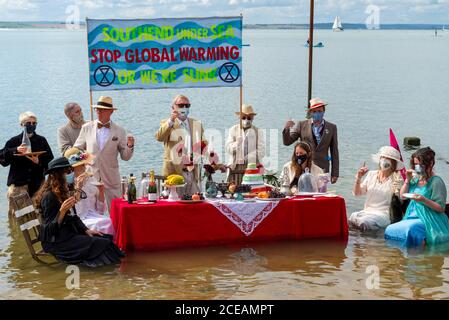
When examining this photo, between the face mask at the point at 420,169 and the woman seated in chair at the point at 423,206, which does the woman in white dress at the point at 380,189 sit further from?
the face mask at the point at 420,169

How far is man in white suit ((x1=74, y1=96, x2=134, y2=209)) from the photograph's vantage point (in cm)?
1061

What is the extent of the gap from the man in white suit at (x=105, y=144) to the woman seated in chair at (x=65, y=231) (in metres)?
1.22

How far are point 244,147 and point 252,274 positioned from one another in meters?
2.73

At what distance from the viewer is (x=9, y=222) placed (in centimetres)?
1234

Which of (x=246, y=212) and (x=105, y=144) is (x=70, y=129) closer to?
(x=105, y=144)

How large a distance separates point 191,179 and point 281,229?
4.40ft

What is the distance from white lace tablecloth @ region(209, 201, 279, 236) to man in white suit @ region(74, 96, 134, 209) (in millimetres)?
1465

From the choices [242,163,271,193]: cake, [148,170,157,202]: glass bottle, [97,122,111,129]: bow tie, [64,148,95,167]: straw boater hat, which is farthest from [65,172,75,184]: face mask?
[242,163,271,193]: cake

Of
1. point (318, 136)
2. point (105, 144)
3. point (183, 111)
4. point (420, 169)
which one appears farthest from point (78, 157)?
point (420, 169)

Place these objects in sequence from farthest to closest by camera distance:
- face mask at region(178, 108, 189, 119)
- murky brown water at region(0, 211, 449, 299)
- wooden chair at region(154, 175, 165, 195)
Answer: face mask at region(178, 108, 189, 119) → wooden chair at region(154, 175, 165, 195) → murky brown water at region(0, 211, 449, 299)

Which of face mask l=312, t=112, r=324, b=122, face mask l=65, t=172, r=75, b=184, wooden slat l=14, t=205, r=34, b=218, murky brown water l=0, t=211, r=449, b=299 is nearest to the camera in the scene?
murky brown water l=0, t=211, r=449, b=299

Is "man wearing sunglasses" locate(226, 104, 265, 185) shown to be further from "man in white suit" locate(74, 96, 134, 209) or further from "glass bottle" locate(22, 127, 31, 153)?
"glass bottle" locate(22, 127, 31, 153)
